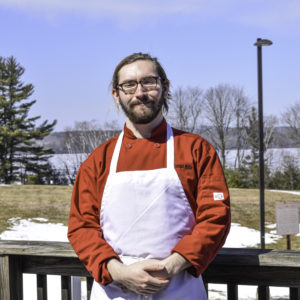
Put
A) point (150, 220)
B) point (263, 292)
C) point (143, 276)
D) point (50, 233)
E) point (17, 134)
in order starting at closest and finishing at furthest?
point (143, 276) < point (150, 220) < point (263, 292) < point (50, 233) < point (17, 134)

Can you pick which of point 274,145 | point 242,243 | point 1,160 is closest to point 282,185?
point 274,145

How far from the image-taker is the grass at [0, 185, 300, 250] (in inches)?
800

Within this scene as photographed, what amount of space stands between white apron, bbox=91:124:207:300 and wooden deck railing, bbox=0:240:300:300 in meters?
0.31

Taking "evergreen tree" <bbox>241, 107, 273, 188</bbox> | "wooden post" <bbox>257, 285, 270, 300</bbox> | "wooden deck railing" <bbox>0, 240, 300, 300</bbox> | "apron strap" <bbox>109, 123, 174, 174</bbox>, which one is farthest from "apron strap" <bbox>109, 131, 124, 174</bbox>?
"evergreen tree" <bbox>241, 107, 273, 188</bbox>

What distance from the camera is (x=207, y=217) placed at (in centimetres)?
185

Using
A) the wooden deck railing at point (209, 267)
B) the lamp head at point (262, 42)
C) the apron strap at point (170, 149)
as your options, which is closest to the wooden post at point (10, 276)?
the wooden deck railing at point (209, 267)

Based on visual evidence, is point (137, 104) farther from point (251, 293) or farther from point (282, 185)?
point (282, 185)

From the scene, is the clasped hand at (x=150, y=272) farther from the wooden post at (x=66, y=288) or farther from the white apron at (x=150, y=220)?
the wooden post at (x=66, y=288)

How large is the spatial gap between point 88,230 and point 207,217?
521mm

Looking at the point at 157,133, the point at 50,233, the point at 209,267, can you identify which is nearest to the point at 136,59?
the point at 157,133

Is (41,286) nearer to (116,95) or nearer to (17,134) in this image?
(116,95)

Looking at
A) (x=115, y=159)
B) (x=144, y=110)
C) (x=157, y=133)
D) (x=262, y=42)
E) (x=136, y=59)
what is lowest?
(x=115, y=159)

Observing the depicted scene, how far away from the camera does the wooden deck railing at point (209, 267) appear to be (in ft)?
7.07

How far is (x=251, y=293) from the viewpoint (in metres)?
9.73
